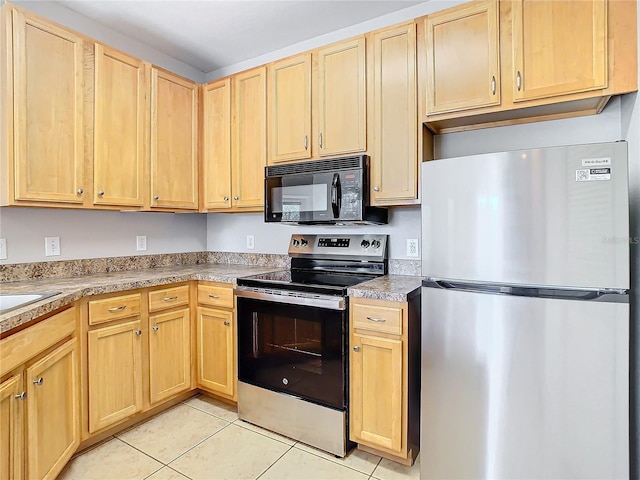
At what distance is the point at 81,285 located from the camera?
1960 millimetres

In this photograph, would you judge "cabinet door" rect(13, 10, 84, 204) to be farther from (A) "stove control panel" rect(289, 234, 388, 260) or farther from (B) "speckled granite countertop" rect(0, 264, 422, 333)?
(A) "stove control panel" rect(289, 234, 388, 260)

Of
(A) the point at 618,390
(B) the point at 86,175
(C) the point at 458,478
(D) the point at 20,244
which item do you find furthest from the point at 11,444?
(A) the point at 618,390

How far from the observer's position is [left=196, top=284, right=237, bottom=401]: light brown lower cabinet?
237 cm

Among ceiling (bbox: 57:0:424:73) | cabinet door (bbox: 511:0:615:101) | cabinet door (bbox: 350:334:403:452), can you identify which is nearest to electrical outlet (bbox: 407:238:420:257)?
cabinet door (bbox: 350:334:403:452)

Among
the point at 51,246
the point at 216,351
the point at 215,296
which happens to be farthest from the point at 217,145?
the point at 216,351

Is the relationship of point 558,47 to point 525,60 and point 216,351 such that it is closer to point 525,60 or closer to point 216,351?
point 525,60

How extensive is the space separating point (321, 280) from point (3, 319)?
1522 mm

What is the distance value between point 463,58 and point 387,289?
1280 mm

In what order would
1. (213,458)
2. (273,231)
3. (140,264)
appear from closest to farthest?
(213,458), (140,264), (273,231)

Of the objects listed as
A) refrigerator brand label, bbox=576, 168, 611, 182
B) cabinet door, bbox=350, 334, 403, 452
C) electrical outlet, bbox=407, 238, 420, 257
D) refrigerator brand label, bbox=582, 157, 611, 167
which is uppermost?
refrigerator brand label, bbox=582, 157, 611, 167

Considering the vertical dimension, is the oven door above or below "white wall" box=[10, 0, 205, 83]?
below

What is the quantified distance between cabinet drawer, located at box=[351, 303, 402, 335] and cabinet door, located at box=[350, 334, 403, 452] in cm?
6

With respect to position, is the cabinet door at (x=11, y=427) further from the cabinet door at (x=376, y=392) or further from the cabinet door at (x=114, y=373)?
the cabinet door at (x=376, y=392)

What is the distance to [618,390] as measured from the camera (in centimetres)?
129
